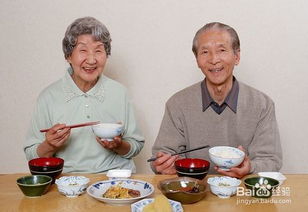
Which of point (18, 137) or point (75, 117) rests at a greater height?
point (75, 117)

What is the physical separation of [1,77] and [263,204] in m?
2.31

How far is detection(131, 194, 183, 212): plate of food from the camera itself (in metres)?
1.41

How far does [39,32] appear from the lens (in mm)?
3115

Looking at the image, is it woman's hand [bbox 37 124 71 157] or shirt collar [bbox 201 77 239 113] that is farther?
shirt collar [bbox 201 77 239 113]

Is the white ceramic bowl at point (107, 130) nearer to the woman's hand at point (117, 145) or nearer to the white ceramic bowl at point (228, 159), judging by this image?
the woman's hand at point (117, 145)

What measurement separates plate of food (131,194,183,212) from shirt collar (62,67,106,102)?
99 cm

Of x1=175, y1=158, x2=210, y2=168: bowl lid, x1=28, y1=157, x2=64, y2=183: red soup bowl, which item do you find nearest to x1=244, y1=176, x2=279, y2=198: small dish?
x1=175, y1=158, x2=210, y2=168: bowl lid

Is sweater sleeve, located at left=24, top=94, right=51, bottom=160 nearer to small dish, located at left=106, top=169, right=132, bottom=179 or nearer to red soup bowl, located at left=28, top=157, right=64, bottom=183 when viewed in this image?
red soup bowl, located at left=28, top=157, right=64, bottom=183

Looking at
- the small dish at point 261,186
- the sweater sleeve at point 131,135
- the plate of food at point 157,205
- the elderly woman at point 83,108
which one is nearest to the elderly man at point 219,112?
the sweater sleeve at point 131,135

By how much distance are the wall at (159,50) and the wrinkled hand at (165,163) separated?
45.7 inches

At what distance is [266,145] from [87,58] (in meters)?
1.07

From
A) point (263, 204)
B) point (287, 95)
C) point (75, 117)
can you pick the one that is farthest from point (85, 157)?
point (287, 95)

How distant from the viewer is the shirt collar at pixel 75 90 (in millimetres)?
2373

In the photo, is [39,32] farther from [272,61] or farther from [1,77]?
[272,61]
